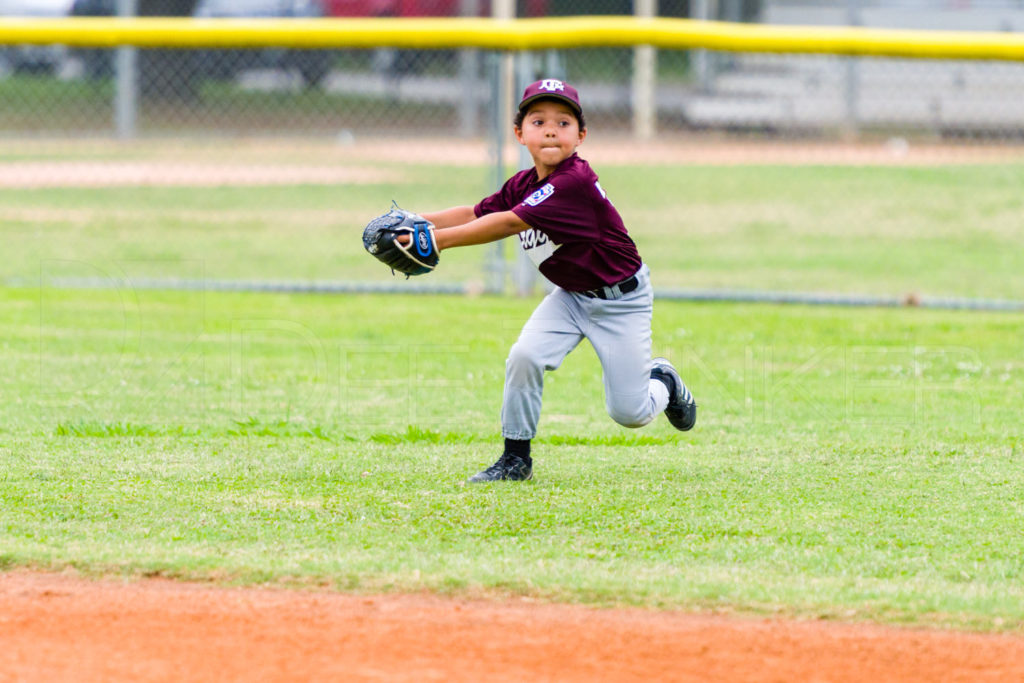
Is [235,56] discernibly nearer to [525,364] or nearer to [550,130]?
[550,130]

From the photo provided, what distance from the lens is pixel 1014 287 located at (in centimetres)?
1018

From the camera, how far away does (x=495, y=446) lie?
5.46 metres

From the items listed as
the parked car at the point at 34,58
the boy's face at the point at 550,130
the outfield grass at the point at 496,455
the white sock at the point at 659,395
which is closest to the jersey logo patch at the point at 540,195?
the boy's face at the point at 550,130

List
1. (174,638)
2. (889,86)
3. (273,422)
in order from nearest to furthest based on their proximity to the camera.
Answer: (174,638), (273,422), (889,86)

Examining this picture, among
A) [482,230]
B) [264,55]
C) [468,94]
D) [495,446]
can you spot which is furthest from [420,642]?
[264,55]

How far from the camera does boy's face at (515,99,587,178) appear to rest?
4.65 m

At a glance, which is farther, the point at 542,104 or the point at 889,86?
the point at 889,86

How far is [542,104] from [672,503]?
148 cm

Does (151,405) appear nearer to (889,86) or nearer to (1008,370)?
(1008,370)

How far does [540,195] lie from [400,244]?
521 millimetres

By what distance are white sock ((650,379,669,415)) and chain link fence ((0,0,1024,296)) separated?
27.5 ft

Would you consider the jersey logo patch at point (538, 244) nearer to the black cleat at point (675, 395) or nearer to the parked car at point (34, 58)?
the black cleat at point (675, 395)

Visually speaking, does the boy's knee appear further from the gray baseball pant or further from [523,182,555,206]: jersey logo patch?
[523,182,555,206]: jersey logo patch

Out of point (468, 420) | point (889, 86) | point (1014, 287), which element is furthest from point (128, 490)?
point (889, 86)
